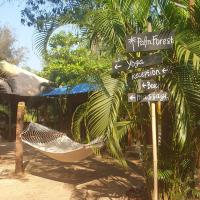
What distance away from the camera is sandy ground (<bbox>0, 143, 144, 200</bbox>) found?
593 cm

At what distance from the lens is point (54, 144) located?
7383 mm

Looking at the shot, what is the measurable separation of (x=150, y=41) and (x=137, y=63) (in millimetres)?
262

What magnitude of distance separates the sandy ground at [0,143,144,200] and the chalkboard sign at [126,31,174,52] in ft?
7.78

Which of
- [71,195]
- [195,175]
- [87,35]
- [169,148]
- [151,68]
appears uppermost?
[87,35]

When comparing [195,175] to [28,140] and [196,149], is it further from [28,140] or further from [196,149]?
[28,140]

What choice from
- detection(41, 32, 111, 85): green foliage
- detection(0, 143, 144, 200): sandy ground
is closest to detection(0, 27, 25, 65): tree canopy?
detection(41, 32, 111, 85): green foliage

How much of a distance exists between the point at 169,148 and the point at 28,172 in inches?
151

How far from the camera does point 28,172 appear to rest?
7.80 m

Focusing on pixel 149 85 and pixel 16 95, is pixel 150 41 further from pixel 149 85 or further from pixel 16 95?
pixel 16 95

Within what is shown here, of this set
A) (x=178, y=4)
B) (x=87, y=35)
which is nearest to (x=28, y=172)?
(x=87, y=35)

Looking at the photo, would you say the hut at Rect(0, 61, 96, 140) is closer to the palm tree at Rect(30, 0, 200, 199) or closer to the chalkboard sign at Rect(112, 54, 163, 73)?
the palm tree at Rect(30, 0, 200, 199)

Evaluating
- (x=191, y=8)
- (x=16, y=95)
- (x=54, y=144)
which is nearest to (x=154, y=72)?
(x=191, y=8)

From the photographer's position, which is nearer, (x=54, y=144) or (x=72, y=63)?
(x=54, y=144)

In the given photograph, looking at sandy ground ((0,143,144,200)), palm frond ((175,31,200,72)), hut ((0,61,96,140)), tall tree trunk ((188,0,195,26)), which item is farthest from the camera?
hut ((0,61,96,140))
